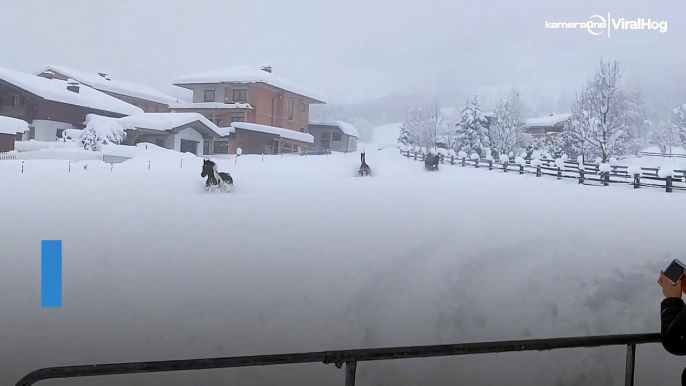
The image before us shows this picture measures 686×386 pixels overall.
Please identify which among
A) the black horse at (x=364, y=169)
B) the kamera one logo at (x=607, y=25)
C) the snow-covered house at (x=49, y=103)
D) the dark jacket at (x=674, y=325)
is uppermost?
the kamera one logo at (x=607, y=25)

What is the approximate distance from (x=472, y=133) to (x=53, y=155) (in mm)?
2456

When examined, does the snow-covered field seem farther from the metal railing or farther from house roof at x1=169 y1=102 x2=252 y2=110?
the metal railing

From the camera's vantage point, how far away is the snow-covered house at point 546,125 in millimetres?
4039

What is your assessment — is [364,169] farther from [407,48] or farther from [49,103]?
[49,103]

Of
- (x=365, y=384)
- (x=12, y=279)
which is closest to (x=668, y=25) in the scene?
(x=365, y=384)

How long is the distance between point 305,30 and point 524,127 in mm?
1488

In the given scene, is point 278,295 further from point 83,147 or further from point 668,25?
point 668,25

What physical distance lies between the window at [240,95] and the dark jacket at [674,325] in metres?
2.65

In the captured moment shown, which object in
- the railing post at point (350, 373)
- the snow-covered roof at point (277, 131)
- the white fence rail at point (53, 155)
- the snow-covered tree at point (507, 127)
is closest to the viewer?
the railing post at point (350, 373)

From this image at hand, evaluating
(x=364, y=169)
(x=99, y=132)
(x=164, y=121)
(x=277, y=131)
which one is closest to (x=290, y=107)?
(x=277, y=131)

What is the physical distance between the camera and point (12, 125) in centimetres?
348

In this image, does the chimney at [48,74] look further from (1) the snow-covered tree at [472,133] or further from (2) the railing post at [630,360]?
(2) the railing post at [630,360]

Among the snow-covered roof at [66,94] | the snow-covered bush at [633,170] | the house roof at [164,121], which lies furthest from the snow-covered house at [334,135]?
the snow-covered bush at [633,170]

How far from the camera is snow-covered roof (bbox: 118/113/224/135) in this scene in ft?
12.0
